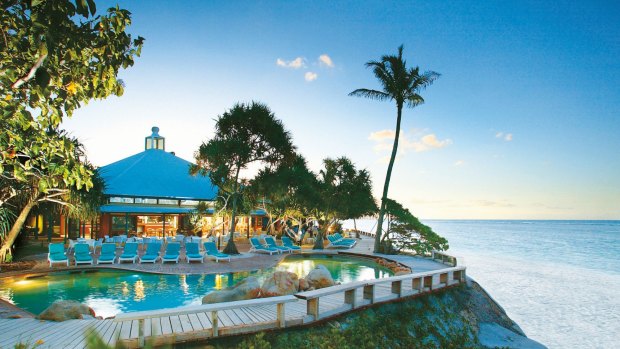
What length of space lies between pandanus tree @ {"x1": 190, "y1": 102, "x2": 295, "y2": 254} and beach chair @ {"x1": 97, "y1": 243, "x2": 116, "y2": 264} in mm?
6528

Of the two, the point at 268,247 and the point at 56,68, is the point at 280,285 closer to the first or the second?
the point at 56,68

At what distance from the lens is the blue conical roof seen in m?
27.3

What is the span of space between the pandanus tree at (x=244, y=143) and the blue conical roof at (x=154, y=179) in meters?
6.43

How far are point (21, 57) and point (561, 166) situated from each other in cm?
4057

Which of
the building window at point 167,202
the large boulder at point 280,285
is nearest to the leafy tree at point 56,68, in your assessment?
the large boulder at point 280,285

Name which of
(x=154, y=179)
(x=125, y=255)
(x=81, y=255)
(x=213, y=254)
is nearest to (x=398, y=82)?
(x=213, y=254)

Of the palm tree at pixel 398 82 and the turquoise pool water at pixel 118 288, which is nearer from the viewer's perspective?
the turquoise pool water at pixel 118 288

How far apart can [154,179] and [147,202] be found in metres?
2.21

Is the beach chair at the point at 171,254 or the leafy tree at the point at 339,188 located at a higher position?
the leafy tree at the point at 339,188

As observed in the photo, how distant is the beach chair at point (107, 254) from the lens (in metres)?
15.4

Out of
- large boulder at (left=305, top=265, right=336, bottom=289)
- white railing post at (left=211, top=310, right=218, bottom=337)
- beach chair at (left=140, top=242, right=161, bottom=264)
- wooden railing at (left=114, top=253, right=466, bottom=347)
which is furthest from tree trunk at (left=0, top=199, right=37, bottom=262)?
white railing post at (left=211, top=310, right=218, bottom=337)

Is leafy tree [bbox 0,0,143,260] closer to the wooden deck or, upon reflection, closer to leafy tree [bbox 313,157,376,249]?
the wooden deck

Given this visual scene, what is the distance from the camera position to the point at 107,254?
15.6 metres

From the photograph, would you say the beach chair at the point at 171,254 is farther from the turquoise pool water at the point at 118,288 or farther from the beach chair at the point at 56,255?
the beach chair at the point at 56,255
